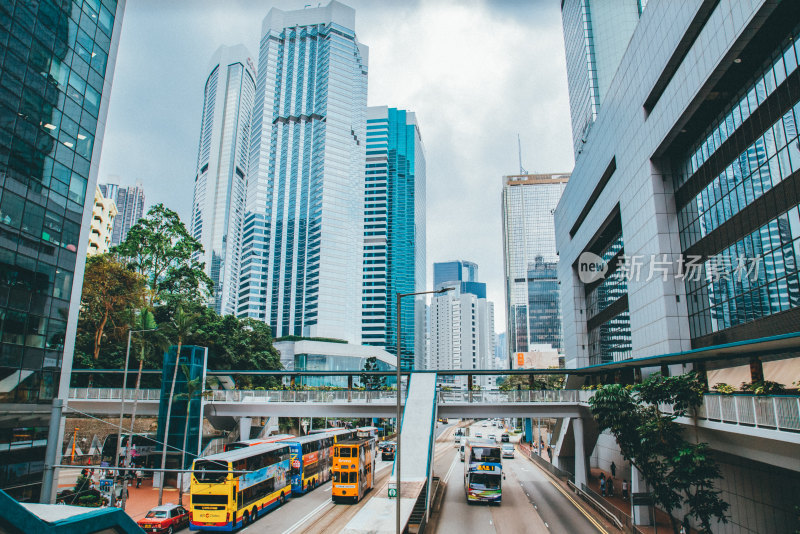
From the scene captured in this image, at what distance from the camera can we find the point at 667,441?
948 inches

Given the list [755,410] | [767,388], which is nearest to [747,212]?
[767,388]

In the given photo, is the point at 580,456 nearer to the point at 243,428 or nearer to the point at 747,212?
the point at 747,212

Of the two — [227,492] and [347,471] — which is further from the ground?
[227,492]

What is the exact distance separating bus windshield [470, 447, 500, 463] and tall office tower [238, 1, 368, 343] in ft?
429

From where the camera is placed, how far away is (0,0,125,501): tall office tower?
25.1 meters

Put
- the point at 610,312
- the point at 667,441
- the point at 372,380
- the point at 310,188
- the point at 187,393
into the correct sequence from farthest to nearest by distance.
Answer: the point at 310,188 < the point at 372,380 < the point at 610,312 < the point at 187,393 < the point at 667,441

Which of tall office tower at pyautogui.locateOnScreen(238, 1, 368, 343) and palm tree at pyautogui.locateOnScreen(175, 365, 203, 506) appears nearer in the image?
palm tree at pyautogui.locateOnScreen(175, 365, 203, 506)

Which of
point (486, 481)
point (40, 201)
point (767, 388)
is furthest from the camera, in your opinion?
point (486, 481)

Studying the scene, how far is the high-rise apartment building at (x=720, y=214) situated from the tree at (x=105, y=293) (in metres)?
48.9

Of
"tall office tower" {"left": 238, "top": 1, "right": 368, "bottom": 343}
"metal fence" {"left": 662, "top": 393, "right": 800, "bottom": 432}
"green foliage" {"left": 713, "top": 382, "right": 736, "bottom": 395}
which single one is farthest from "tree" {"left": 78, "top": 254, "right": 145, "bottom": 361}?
"tall office tower" {"left": 238, "top": 1, "right": 368, "bottom": 343}

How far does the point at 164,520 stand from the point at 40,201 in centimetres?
1798

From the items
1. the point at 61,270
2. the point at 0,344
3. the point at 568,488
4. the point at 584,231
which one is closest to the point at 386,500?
the point at 0,344

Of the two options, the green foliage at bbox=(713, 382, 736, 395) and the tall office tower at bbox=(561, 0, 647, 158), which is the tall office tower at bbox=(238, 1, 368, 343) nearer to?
the tall office tower at bbox=(561, 0, 647, 158)

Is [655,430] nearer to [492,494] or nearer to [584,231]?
[492,494]
